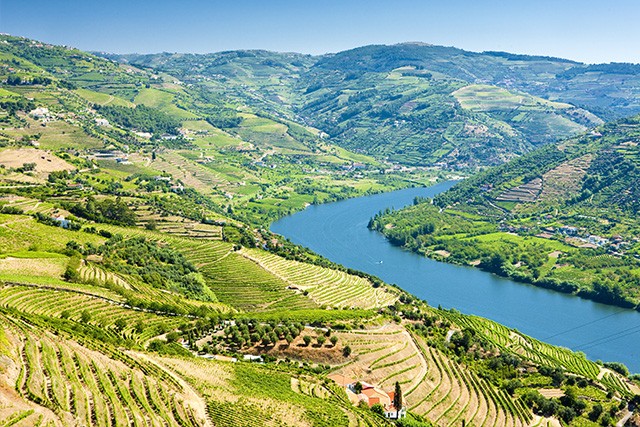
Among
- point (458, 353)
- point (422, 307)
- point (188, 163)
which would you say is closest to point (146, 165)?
point (188, 163)

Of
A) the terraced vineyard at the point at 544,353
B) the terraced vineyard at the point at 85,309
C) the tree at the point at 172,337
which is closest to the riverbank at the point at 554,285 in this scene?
the terraced vineyard at the point at 544,353

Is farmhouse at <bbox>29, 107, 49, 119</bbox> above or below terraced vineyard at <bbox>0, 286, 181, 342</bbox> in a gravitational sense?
above

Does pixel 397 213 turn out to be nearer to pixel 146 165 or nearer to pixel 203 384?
pixel 146 165

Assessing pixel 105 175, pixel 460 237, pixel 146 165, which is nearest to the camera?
pixel 105 175

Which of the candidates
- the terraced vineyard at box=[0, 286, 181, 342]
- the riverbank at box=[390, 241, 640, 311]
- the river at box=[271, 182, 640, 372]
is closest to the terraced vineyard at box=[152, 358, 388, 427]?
the terraced vineyard at box=[0, 286, 181, 342]

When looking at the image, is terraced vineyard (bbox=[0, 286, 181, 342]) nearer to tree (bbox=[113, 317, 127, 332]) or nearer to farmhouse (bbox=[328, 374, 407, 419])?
tree (bbox=[113, 317, 127, 332])
